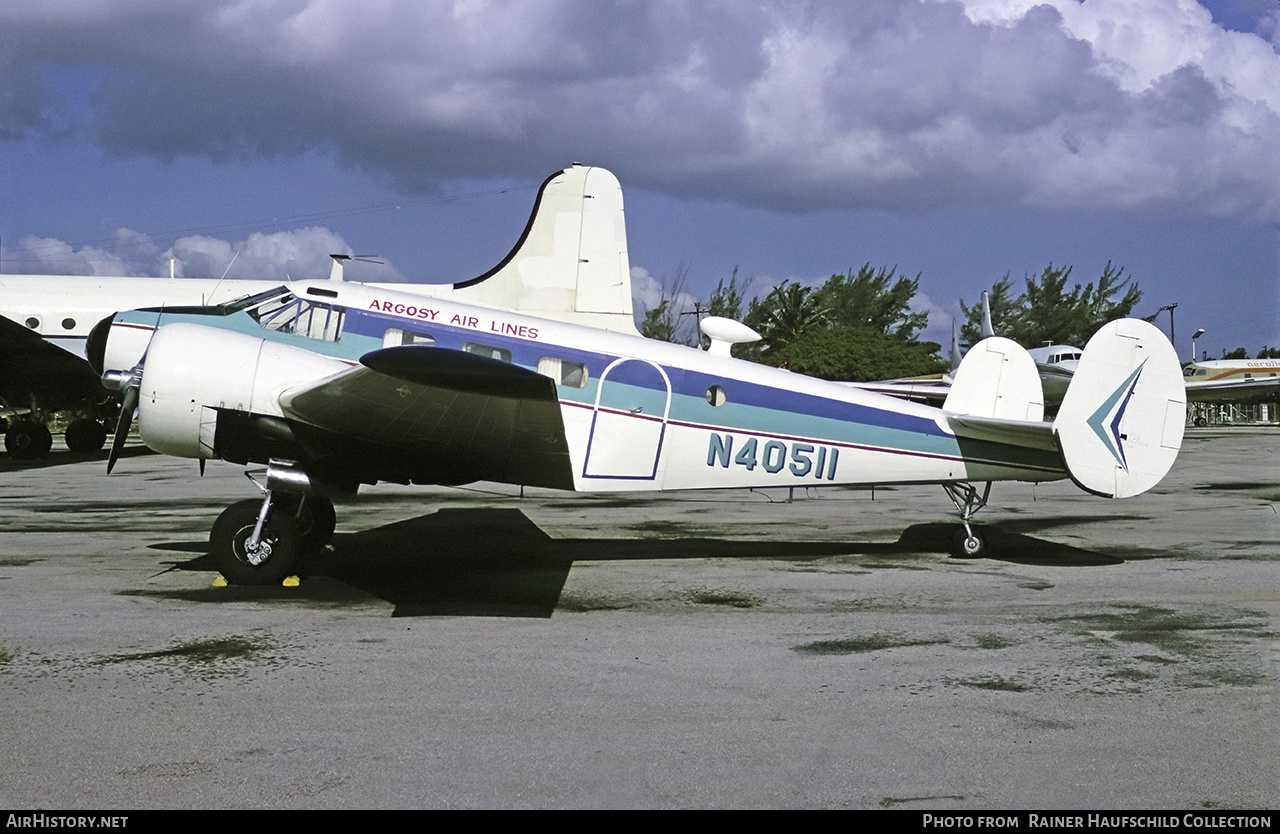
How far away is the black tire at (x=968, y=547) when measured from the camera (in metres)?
11.3

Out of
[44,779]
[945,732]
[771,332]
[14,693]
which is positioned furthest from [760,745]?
[771,332]

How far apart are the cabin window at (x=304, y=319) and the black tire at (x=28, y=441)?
1970 cm

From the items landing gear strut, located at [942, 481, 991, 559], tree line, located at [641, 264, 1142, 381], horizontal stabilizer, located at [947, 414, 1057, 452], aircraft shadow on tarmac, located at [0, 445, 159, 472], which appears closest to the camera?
horizontal stabilizer, located at [947, 414, 1057, 452]

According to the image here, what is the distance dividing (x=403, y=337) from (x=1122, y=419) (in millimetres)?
7186

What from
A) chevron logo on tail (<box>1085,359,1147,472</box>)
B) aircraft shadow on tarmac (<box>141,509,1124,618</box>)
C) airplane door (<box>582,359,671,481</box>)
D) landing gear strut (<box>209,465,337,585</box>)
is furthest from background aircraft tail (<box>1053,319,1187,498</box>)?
landing gear strut (<box>209,465,337,585</box>)

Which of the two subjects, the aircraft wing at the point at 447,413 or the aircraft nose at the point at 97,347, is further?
the aircraft nose at the point at 97,347

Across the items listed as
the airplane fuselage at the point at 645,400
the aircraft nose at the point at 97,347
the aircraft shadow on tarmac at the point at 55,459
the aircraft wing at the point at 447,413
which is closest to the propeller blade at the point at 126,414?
the airplane fuselage at the point at 645,400

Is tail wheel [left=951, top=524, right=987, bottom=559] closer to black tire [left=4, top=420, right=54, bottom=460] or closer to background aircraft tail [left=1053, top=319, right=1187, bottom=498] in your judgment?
background aircraft tail [left=1053, top=319, right=1187, bottom=498]

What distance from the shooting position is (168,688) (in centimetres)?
596

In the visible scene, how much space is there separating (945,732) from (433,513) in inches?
437

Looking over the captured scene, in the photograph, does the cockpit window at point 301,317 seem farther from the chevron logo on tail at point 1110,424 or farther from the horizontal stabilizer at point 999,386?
the chevron logo on tail at point 1110,424

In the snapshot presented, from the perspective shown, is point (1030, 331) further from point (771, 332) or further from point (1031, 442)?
point (1031, 442)

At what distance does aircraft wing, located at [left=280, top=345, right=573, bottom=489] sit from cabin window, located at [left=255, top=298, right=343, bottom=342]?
100 centimetres

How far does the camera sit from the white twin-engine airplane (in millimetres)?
9164
